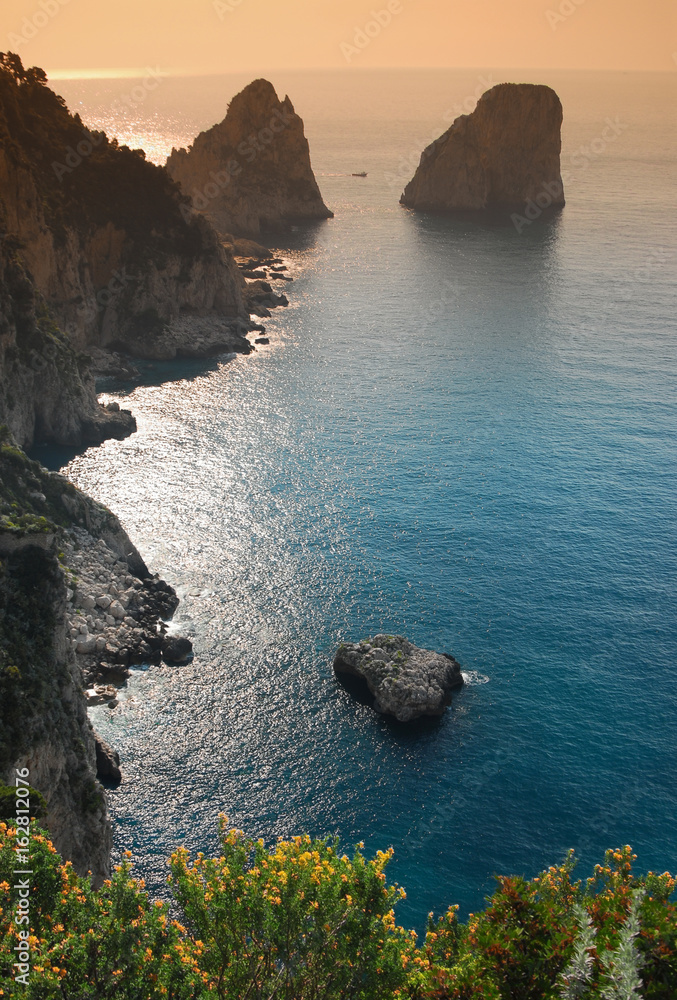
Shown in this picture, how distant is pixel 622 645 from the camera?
71.6 metres

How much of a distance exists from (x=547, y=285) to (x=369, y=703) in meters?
125

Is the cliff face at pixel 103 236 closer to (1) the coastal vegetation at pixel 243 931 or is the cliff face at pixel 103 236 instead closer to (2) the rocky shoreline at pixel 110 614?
(2) the rocky shoreline at pixel 110 614

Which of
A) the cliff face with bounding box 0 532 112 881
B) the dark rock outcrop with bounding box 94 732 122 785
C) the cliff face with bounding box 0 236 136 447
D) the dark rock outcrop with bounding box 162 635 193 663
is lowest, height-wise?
the dark rock outcrop with bounding box 94 732 122 785

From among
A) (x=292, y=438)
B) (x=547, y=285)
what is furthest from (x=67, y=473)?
(x=547, y=285)

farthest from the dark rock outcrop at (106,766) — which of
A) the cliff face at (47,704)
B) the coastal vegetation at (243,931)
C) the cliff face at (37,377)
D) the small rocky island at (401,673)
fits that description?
the cliff face at (37,377)

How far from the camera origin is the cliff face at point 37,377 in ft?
305

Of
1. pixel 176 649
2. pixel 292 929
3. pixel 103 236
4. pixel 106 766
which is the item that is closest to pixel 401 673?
pixel 176 649

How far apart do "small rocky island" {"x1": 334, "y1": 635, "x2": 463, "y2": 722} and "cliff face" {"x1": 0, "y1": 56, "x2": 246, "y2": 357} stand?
73.3m

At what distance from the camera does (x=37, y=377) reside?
96.6 metres

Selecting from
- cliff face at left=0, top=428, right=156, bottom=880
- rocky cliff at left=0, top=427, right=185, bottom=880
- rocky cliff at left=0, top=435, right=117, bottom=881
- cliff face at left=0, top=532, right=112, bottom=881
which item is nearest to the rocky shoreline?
rocky cliff at left=0, top=427, right=185, bottom=880

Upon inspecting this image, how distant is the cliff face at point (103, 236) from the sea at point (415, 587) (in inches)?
424

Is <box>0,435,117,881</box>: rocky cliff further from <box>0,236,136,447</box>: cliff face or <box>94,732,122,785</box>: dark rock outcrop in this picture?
<box>0,236,136,447</box>: cliff face

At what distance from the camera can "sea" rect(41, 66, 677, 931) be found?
55.6m

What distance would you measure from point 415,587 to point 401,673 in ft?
48.0
